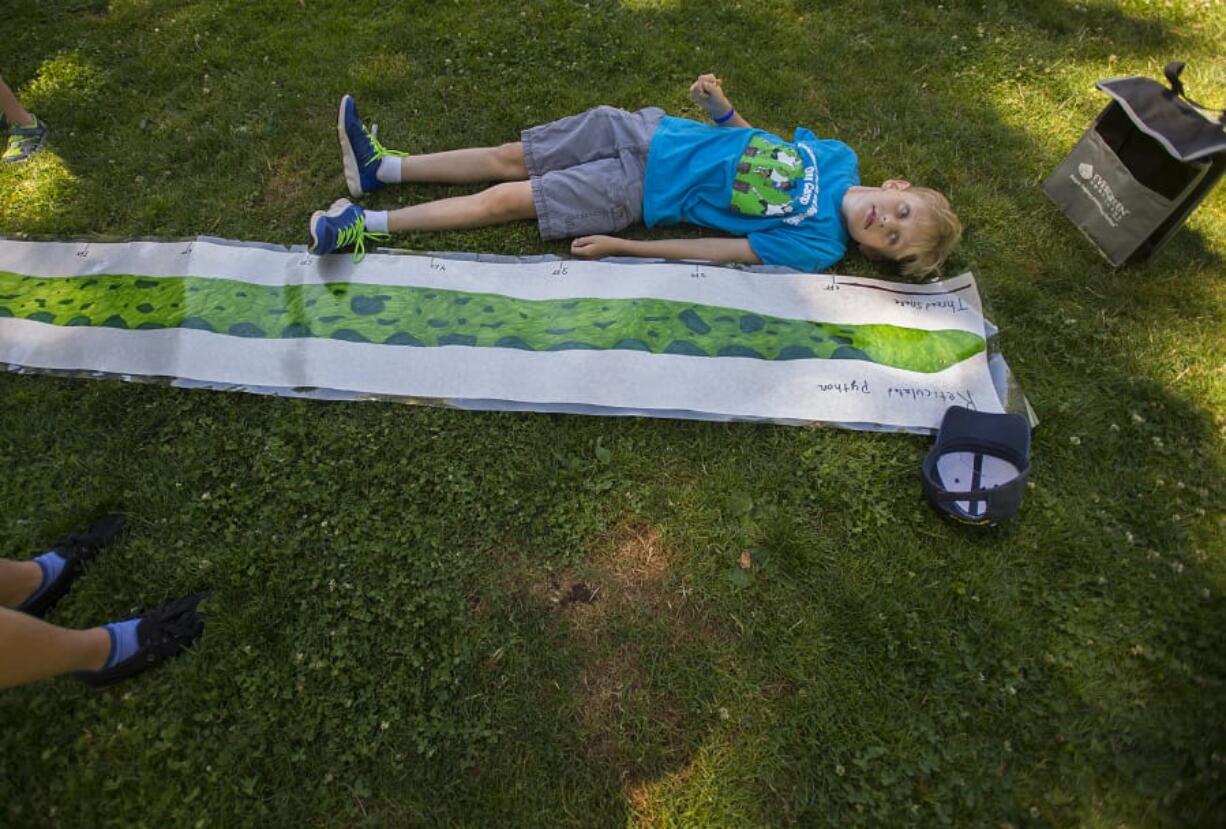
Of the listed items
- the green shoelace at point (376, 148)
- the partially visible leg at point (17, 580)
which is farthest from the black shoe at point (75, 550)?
the green shoelace at point (376, 148)

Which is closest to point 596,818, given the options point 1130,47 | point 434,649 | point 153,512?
point 434,649

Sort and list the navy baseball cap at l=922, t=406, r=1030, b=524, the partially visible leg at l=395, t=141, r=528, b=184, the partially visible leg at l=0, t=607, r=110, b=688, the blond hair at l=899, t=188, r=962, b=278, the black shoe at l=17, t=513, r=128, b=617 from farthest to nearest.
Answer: the partially visible leg at l=395, t=141, r=528, b=184
the blond hair at l=899, t=188, r=962, b=278
the navy baseball cap at l=922, t=406, r=1030, b=524
the black shoe at l=17, t=513, r=128, b=617
the partially visible leg at l=0, t=607, r=110, b=688

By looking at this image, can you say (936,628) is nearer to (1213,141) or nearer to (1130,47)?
(1213,141)

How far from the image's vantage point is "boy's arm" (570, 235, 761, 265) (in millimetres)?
3238

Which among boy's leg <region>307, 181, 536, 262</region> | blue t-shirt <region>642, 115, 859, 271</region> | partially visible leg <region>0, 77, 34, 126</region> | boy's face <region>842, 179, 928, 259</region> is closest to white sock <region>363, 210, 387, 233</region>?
boy's leg <region>307, 181, 536, 262</region>

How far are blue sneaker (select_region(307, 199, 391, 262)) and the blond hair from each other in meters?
2.45

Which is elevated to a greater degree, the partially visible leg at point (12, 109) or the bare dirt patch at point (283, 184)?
the partially visible leg at point (12, 109)

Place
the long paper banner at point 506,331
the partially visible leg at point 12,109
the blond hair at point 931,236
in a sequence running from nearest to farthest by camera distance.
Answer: the long paper banner at point 506,331 → the blond hair at point 931,236 → the partially visible leg at point 12,109

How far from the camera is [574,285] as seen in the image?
10.5ft

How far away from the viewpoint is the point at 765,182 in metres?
3.20

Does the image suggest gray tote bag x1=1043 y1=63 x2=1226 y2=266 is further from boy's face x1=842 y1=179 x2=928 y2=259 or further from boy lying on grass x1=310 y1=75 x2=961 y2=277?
boy's face x1=842 y1=179 x2=928 y2=259

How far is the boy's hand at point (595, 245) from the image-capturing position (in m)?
3.23

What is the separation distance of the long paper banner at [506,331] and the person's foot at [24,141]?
66 centimetres

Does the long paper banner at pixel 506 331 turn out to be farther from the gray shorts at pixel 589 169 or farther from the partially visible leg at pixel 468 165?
the partially visible leg at pixel 468 165
